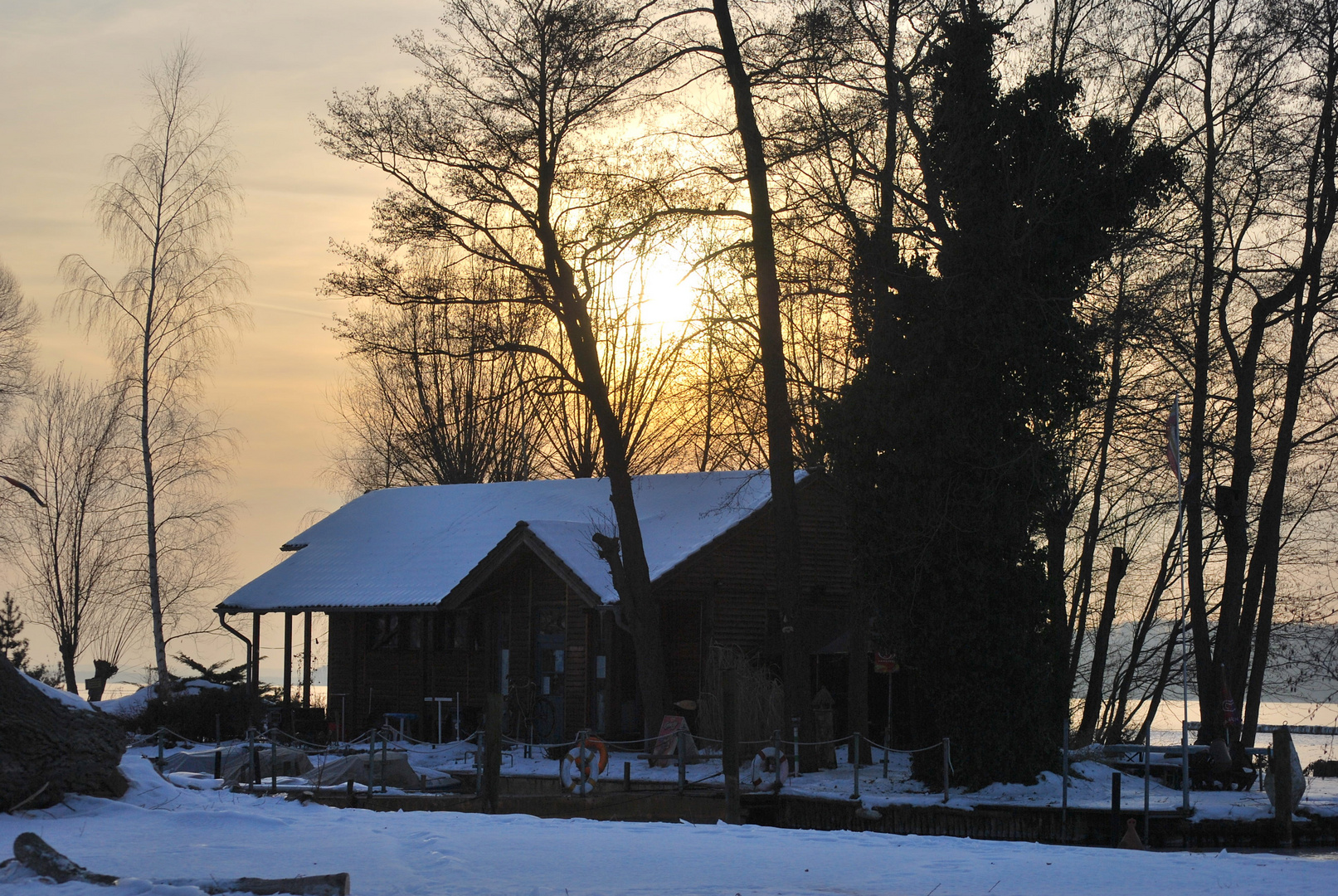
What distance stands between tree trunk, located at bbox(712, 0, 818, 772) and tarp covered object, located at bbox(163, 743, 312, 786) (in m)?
8.40

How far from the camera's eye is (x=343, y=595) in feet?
103

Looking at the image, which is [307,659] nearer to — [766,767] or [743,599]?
[743,599]

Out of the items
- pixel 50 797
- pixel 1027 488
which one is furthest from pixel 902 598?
pixel 50 797

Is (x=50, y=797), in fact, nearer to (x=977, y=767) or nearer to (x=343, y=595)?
(x=977, y=767)

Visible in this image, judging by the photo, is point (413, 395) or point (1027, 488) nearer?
point (1027, 488)

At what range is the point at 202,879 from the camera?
898cm

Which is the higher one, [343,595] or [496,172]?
[496,172]

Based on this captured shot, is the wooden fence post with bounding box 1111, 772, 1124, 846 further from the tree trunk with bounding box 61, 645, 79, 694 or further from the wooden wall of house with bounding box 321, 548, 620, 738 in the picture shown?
the tree trunk with bounding box 61, 645, 79, 694

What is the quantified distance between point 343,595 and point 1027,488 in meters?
16.9

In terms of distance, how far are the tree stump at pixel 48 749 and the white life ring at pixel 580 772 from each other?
7902 millimetres

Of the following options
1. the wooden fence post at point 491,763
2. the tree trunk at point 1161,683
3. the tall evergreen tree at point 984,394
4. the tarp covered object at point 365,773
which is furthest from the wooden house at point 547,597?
the tree trunk at point 1161,683

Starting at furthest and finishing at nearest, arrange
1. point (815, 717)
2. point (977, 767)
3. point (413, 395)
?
point (413, 395), point (815, 717), point (977, 767)

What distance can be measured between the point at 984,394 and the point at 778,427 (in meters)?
3.82

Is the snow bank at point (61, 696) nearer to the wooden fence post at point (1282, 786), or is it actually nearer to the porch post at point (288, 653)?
the wooden fence post at point (1282, 786)
